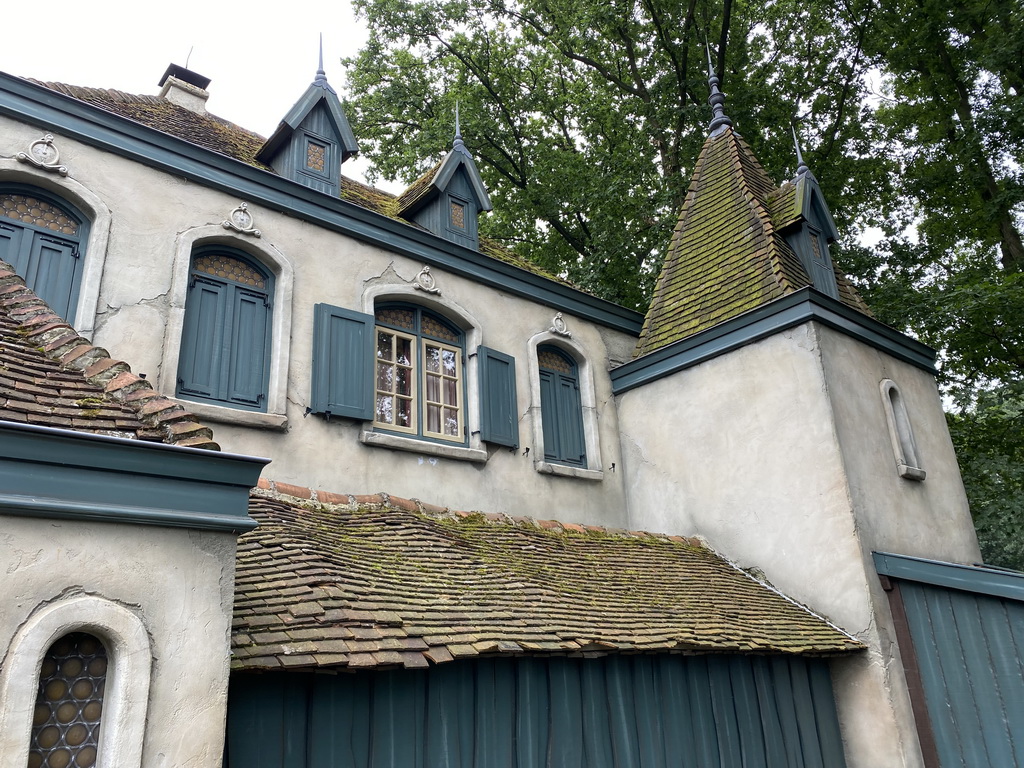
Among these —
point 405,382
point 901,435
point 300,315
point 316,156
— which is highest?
point 316,156

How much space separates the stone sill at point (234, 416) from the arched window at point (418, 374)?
1208mm

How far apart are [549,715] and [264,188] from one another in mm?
5953

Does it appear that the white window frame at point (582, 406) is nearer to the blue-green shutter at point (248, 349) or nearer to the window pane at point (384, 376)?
the window pane at point (384, 376)

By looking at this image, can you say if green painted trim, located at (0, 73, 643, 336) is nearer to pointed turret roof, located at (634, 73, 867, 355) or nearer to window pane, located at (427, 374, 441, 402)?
pointed turret roof, located at (634, 73, 867, 355)

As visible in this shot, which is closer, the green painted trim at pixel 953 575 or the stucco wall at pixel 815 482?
the green painted trim at pixel 953 575

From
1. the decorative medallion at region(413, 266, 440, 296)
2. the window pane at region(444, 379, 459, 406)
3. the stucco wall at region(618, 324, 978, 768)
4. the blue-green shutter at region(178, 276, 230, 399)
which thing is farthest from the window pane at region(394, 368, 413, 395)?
the stucco wall at region(618, 324, 978, 768)

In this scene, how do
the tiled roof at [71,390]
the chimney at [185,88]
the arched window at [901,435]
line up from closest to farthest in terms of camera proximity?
the tiled roof at [71,390], the arched window at [901,435], the chimney at [185,88]

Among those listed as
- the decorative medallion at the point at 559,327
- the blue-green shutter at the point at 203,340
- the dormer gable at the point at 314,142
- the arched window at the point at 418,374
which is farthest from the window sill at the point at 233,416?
the decorative medallion at the point at 559,327

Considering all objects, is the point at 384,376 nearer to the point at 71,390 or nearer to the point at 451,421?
the point at 451,421

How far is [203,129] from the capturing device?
947 centimetres

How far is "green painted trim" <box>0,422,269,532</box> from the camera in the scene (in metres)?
3.26

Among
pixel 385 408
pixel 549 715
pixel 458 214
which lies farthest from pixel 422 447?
pixel 458 214

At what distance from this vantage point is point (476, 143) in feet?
57.6

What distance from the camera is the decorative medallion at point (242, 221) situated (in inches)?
305
